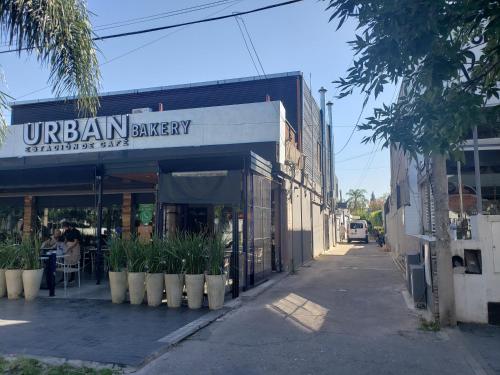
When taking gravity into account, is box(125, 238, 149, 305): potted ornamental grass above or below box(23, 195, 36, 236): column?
below

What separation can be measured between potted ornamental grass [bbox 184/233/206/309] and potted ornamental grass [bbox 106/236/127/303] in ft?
4.62

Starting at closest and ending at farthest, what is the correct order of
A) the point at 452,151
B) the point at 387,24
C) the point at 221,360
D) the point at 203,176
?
the point at 387,24 → the point at 452,151 → the point at 221,360 → the point at 203,176

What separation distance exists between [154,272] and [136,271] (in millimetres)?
428

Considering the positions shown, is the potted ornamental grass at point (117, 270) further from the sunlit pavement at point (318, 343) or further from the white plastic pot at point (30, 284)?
the sunlit pavement at point (318, 343)

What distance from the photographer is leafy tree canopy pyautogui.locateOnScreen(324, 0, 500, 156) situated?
362cm

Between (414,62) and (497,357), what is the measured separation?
4006 millimetres

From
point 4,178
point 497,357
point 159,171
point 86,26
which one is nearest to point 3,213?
point 4,178

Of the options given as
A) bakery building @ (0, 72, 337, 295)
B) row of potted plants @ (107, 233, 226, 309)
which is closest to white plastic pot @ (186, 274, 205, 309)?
row of potted plants @ (107, 233, 226, 309)

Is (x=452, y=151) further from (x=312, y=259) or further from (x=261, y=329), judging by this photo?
(x=312, y=259)

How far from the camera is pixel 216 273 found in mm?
8695

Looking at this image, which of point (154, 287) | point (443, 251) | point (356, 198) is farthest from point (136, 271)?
point (356, 198)

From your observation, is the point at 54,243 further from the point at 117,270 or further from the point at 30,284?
the point at 117,270

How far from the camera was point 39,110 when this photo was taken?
2003cm

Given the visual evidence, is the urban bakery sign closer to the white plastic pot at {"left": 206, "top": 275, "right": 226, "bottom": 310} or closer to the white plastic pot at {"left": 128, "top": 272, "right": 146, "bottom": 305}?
the white plastic pot at {"left": 128, "top": 272, "right": 146, "bottom": 305}
